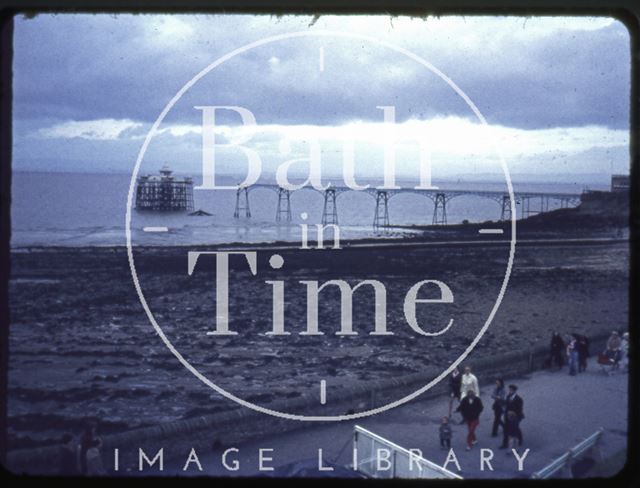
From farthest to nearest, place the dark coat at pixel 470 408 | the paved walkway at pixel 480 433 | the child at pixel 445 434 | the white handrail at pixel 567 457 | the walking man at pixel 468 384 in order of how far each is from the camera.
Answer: the walking man at pixel 468 384, the dark coat at pixel 470 408, the child at pixel 445 434, the paved walkway at pixel 480 433, the white handrail at pixel 567 457

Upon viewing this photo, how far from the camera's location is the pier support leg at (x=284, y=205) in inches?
117

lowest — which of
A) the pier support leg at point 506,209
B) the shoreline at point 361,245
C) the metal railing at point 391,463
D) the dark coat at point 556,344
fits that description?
the metal railing at point 391,463

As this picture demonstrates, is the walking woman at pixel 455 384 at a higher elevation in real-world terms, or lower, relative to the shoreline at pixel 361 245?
lower

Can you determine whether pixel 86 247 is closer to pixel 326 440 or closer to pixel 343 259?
pixel 343 259

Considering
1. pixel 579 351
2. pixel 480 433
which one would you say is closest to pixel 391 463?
pixel 480 433

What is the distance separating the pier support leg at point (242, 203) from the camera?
116 inches

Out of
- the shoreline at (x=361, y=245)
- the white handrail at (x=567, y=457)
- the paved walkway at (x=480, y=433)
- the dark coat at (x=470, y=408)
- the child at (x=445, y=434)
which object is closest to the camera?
the white handrail at (x=567, y=457)

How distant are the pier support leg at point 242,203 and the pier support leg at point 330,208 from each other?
377 millimetres

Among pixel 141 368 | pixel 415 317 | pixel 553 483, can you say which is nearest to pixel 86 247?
pixel 141 368

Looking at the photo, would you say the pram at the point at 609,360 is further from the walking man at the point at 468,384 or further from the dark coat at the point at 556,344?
the walking man at the point at 468,384

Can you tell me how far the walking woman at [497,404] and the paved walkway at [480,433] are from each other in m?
0.02

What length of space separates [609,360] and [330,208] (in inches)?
59.0

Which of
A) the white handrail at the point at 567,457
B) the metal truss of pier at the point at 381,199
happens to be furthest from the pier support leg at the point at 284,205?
the white handrail at the point at 567,457

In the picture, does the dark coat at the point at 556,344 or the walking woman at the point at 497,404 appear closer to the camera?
the walking woman at the point at 497,404
